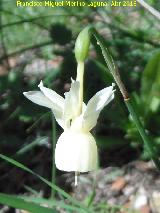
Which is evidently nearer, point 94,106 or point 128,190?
point 94,106

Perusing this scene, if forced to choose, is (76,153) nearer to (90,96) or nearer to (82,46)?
(82,46)

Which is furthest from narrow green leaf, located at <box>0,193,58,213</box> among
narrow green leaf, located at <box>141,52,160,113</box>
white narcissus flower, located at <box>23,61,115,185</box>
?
narrow green leaf, located at <box>141,52,160,113</box>

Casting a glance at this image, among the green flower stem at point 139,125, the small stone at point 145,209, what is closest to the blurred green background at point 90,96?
the small stone at point 145,209

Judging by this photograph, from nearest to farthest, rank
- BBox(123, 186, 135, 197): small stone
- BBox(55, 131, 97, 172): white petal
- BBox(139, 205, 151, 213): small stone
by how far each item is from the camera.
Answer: BBox(55, 131, 97, 172): white petal, BBox(139, 205, 151, 213): small stone, BBox(123, 186, 135, 197): small stone

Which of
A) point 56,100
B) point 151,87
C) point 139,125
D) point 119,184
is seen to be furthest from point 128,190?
point 56,100

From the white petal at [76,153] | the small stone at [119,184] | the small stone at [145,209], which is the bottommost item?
the small stone at [145,209]

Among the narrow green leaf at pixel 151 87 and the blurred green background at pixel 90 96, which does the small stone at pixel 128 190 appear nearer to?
the blurred green background at pixel 90 96

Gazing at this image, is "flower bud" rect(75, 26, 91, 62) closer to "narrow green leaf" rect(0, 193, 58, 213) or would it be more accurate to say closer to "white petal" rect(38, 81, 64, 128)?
"white petal" rect(38, 81, 64, 128)
